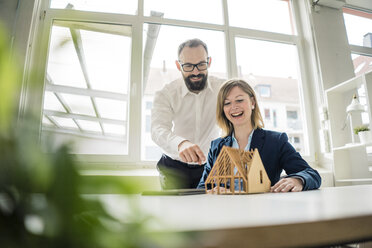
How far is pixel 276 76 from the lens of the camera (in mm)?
3236

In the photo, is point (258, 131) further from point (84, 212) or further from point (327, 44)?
point (327, 44)

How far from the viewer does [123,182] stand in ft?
0.37

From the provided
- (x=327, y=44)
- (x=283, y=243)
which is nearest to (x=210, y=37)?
(x=327, y=44)

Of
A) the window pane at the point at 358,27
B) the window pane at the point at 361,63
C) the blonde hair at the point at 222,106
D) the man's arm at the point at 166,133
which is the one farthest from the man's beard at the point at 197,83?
the window pane at the point at 358,27

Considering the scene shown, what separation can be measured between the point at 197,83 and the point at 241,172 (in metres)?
1.19

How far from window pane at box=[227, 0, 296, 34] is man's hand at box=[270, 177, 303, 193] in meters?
2.56

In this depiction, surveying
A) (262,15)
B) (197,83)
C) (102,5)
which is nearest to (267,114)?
(262,15)

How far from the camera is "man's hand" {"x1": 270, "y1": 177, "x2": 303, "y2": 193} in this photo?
902 millimetres

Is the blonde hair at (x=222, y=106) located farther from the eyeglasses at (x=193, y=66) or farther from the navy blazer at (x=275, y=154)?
the eyeglasses at (x=193, y=66)

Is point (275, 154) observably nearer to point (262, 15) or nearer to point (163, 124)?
point (163, 124)

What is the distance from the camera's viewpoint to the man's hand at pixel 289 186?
90 centimetres

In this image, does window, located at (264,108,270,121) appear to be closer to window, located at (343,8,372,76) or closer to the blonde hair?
window, located at (343,8,372,76)

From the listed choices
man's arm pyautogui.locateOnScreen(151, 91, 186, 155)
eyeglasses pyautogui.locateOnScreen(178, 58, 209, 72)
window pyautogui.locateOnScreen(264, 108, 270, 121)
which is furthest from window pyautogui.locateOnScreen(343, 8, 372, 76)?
man's arm pyautogui.locateOnScreen(151, 91, 186, 155)

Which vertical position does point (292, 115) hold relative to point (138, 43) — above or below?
below
